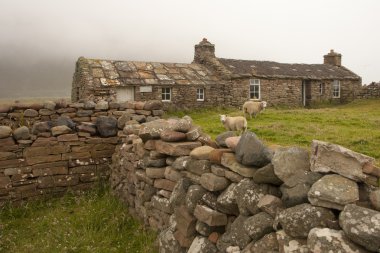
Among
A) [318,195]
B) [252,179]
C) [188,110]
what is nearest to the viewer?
[318,195]

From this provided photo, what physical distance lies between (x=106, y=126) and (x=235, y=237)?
650cm

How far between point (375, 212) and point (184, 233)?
2753 mm

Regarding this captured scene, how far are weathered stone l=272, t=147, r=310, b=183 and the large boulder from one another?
227 mm

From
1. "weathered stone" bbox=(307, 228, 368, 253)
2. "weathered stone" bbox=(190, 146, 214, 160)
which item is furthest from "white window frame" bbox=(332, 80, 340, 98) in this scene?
"weathered stone" bbox=(307, 228, 368, 253)

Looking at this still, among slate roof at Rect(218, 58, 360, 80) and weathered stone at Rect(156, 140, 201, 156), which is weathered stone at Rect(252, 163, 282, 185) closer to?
weathered stone at Rect(156, 140, 201, 156)

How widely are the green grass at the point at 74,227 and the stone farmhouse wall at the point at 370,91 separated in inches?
1176

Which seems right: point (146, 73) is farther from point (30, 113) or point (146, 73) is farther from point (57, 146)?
point (57, 146)

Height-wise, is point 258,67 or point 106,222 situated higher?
point 258,67

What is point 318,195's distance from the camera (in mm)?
2994

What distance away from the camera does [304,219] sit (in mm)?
3018

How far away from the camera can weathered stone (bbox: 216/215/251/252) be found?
373 cm

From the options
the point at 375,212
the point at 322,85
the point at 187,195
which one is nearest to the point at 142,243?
the point at 187,195

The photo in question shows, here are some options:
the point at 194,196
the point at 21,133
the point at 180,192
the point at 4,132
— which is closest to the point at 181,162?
the point at 180,192

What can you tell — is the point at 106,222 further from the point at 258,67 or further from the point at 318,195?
the point at 258,67
